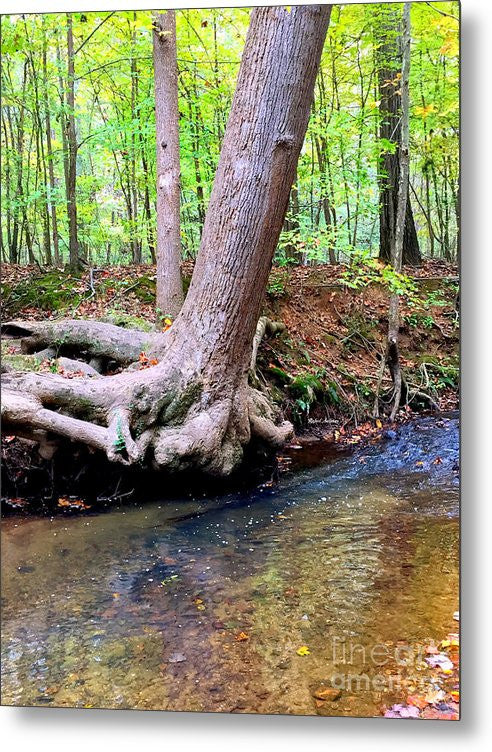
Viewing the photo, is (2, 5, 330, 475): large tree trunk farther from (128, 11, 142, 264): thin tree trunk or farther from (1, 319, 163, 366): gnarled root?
(128, 11, 142, 264): thin tree trunk

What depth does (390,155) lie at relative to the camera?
4062 mm

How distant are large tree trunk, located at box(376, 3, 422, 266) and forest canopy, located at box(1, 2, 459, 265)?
6 cm

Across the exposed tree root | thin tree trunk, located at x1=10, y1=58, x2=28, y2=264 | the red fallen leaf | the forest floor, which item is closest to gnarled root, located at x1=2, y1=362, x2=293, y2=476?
the exposed tree root

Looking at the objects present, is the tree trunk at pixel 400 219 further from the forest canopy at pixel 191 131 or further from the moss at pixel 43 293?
the moss at pixel 43 293

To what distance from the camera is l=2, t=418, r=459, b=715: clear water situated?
196 centimetres

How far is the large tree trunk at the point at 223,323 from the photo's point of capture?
2906 mm

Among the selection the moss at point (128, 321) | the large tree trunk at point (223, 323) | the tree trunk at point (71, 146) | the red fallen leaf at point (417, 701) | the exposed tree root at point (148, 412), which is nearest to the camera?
the red fallen leaf at point (417, 701)

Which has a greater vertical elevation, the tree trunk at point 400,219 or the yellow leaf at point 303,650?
the tree trunk at point 400,219

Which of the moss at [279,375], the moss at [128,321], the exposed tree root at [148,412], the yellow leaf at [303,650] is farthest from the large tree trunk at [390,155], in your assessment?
the yellow leaf at [303,650]

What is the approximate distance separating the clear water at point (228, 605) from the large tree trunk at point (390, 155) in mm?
1873

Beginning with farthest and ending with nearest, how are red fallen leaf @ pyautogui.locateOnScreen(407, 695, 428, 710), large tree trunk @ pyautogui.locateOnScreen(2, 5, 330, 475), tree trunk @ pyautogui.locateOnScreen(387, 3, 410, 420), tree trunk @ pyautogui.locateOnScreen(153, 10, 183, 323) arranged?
tree trunk @ pyautogui.locateOnScreen(153, 10, 183, 323)
tree trunk @ pyautogui.locateOnScreen(387, 3, 410, 420)
large tree trunk @ pyautogui.locateOnScreen(2, 5, 330, 475)
red fallen leaf @ pyautogui.locateOnScreen(407, 695, 428, 710)

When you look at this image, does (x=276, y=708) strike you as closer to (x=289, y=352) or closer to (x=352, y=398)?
(x=352, y=398)

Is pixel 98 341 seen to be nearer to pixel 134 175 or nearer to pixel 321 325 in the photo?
pixel 134 175

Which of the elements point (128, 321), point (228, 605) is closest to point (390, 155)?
point (128, 321)
